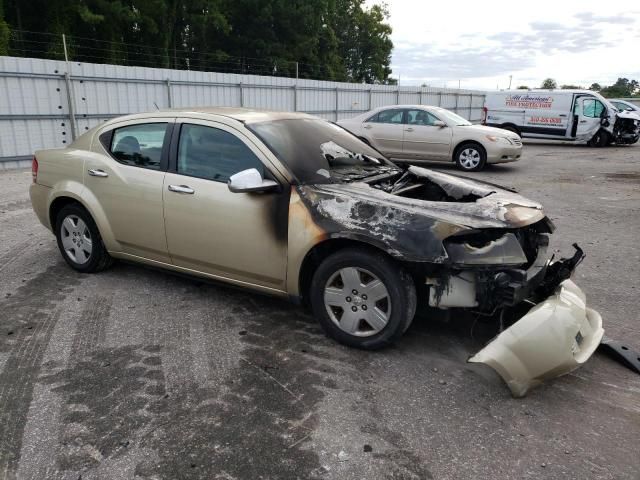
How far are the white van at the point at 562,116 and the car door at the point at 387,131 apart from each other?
834 centimetres

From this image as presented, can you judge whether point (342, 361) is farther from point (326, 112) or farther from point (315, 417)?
point (326, 112)

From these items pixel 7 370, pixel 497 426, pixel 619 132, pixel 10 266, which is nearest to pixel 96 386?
pixel 7 370

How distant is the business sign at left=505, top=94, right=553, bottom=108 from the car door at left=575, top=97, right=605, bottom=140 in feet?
3.22

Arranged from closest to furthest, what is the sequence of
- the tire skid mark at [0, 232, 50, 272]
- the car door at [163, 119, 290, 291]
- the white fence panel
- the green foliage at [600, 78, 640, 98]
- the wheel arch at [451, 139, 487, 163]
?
the car door at [163, 119, 290, 291]
the tire skid mark at [0, 232, 50, 272]
the white fence panel
the wheel arch at [451, 139, 487, 163]
the green foliage at [600, 78, 640, 98]

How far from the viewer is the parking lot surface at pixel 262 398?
248 centimetres

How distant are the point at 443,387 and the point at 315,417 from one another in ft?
2.73

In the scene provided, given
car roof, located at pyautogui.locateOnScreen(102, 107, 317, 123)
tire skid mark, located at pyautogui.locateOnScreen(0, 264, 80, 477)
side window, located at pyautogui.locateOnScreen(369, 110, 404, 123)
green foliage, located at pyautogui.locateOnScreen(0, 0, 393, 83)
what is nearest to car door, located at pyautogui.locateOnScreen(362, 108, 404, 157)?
side window, located at pyautogui.locateOnScreen(369, 110, 404, 123)

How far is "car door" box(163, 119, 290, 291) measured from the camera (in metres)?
3.68

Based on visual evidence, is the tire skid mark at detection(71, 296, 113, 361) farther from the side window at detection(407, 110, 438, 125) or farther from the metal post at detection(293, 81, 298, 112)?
the metal post at detection(293, 81, 298, 112)

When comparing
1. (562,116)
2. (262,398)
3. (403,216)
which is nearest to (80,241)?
(262,398)

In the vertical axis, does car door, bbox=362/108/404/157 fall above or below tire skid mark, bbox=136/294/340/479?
above

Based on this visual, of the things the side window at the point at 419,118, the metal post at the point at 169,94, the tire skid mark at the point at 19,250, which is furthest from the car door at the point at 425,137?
the tire skid mark at the point at 19,250

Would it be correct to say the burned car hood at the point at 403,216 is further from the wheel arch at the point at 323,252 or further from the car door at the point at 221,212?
the car door at the point at 221,212

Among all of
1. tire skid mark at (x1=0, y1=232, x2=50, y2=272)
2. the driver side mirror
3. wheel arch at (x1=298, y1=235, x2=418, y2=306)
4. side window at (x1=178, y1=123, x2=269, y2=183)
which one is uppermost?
side window at (x1=178, y1=123, x2=269, y2=183)
